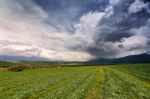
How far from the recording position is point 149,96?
2789cm

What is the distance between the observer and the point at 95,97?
84.1 feet

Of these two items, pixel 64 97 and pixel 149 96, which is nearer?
pixel 64 97

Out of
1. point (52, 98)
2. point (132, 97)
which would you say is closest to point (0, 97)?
point (52, 98)

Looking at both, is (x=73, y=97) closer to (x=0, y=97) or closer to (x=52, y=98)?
(x=52, y=98)

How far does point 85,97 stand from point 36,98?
20.4 feet

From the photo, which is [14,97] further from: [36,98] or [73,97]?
[73,97]

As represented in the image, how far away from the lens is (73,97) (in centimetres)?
2523

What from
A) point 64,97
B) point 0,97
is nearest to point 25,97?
point 0,97

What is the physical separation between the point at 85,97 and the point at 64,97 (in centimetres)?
272

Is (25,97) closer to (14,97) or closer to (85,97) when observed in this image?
(14,97)

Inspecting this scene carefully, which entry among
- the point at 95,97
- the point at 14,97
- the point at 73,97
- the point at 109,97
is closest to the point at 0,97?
the point at 14,97

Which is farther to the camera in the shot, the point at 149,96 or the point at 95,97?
the point at 149,96

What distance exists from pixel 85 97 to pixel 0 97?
11043 mm

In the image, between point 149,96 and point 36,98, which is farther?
point 149,96
